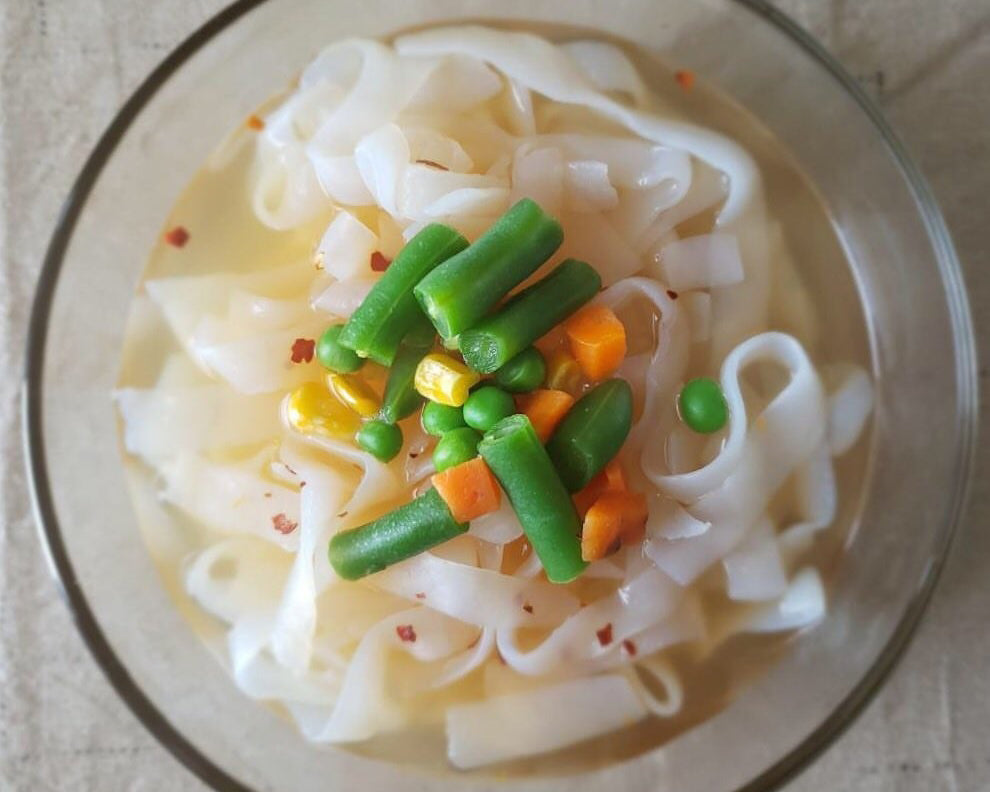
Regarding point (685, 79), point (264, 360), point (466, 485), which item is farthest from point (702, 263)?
point (264, 360)

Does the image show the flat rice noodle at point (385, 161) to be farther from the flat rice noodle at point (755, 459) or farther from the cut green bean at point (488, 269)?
the flat rice noodle at point (755, 459)

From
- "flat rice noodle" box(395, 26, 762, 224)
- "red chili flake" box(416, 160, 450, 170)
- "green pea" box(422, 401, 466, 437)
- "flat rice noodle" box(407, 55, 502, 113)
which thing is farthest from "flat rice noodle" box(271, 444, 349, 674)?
"flat rice noodle" box(395, 26, 762, 224)

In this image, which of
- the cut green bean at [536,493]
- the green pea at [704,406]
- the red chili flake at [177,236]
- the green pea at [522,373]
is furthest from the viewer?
the red chili flake at [177,236]

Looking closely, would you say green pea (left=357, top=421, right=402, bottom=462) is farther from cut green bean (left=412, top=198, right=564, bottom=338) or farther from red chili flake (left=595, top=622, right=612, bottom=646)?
red chili flake (left=595, top=622, right=612, bottom=646)

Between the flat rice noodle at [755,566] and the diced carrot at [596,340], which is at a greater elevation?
the diced carrot at [596,340]

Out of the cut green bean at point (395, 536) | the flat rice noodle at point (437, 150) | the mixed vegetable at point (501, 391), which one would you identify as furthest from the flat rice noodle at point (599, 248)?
the cut green bean at point (395, 536)

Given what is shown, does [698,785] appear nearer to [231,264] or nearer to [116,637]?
[116,637]

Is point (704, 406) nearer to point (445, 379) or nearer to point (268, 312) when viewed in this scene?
point (445, 379)
